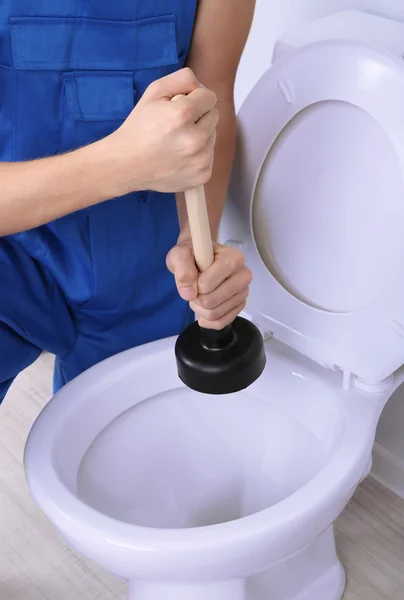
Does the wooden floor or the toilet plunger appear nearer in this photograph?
the toilet plunger

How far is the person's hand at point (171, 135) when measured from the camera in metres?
0.73

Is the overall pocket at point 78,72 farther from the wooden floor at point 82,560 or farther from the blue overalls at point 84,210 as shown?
the wooden floor at point 82,560

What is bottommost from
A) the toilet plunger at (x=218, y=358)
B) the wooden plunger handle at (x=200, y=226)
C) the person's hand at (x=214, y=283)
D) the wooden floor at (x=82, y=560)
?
the wooden floor at (x=82, y=560)

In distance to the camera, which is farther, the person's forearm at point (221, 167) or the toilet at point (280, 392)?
the person's forearm at point (221, 167)

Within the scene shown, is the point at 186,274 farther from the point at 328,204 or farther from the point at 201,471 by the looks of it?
the point at 201,471

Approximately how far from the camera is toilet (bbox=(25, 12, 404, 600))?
2.73 ft

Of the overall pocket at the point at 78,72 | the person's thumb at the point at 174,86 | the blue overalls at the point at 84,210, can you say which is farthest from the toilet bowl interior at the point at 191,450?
the person's thumb at the point at 174,86

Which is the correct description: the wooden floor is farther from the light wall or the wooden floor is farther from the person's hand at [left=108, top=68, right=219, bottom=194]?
the person's hand at [left=108, top=68, right=219, bottom=194]

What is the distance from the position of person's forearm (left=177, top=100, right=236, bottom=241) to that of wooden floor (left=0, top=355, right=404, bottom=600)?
575mm

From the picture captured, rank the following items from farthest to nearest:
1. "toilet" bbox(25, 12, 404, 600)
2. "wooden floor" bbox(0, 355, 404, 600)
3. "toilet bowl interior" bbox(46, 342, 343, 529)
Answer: "wooden floor" bbox(0, 355, 404, 600), "toilet bowl interior" bbox(46, 342, 343, 529), "toilet" bbox(25, 12, 404, 600)

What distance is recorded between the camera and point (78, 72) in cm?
92

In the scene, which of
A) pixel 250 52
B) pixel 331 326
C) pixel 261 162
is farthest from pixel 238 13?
pixel 331 326

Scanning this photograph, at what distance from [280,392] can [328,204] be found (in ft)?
0.84

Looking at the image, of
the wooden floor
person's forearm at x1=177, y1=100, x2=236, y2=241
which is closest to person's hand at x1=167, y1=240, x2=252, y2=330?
person's forearm at x1=177, y1=100, x2=236, y2=241
